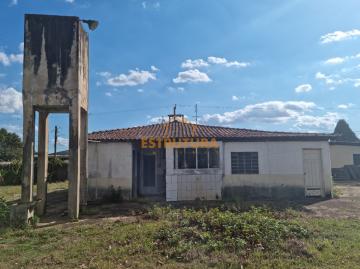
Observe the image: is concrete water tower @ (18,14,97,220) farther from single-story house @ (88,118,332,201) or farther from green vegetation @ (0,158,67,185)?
green vegetation @ (0,158,67,185)

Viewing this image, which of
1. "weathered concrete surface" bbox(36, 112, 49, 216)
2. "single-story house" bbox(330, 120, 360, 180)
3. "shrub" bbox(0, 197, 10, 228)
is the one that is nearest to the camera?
"shrub" bbox(0, 197, 10, 228)

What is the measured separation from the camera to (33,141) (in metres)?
Result: 11.0

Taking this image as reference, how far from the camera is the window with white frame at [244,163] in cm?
1561

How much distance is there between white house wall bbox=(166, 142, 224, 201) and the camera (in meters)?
15.3

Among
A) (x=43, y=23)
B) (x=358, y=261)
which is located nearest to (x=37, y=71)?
(x=43, y=23)

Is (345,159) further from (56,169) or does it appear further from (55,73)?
(55,73)

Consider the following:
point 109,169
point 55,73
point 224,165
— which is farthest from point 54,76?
point 224,165

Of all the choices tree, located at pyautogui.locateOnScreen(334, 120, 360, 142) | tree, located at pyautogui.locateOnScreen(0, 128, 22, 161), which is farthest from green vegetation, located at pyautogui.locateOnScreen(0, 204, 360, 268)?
tree, located at pyautogui.locateOnScreen(0, 128, 22, 161)

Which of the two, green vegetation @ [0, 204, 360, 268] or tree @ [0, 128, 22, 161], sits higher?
tree @ [0, 128, 22, 161]

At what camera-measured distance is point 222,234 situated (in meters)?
7.80

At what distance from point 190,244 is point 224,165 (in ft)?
28.1

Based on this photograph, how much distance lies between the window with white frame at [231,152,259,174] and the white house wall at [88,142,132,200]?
4793mm

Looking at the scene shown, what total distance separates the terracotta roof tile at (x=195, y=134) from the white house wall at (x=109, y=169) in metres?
0.47

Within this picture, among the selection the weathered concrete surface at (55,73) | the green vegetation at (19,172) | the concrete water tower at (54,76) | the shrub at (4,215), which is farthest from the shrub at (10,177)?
the shrub at (4,215)
